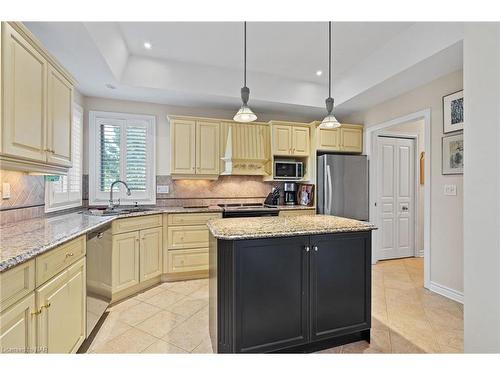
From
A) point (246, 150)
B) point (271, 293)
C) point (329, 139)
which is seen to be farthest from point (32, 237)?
point (329, 139)

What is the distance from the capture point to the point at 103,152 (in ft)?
12.3

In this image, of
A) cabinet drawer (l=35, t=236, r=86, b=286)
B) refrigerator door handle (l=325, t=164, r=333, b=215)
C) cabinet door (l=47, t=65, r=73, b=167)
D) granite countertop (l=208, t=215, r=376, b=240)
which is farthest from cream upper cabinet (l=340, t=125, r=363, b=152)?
cabinet drawer (l=35, t=236, r=86, b=286)

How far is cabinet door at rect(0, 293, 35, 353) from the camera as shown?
1123 millimetres

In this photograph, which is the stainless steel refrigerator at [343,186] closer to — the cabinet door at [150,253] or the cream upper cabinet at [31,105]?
the cabinet door at [150,253]

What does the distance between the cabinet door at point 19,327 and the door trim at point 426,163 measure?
12.6 feet

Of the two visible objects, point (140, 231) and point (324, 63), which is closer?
point (140, 231)

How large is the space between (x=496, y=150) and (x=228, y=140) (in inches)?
120

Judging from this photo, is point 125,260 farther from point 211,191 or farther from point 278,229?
point 278,229

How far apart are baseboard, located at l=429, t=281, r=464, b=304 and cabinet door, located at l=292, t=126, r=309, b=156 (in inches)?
96.2

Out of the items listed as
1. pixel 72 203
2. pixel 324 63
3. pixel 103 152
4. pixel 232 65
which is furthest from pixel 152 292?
pixel 324 63

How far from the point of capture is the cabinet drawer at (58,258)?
4.55 feet

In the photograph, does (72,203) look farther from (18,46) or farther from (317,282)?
(317,282)

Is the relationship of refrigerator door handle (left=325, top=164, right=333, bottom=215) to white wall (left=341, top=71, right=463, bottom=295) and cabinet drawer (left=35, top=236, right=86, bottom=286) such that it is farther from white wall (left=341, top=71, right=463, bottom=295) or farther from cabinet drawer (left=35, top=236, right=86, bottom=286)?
cabinet drawer (left=35, top=236, right=86, bottom=286)

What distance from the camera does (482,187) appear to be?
1.40 m
